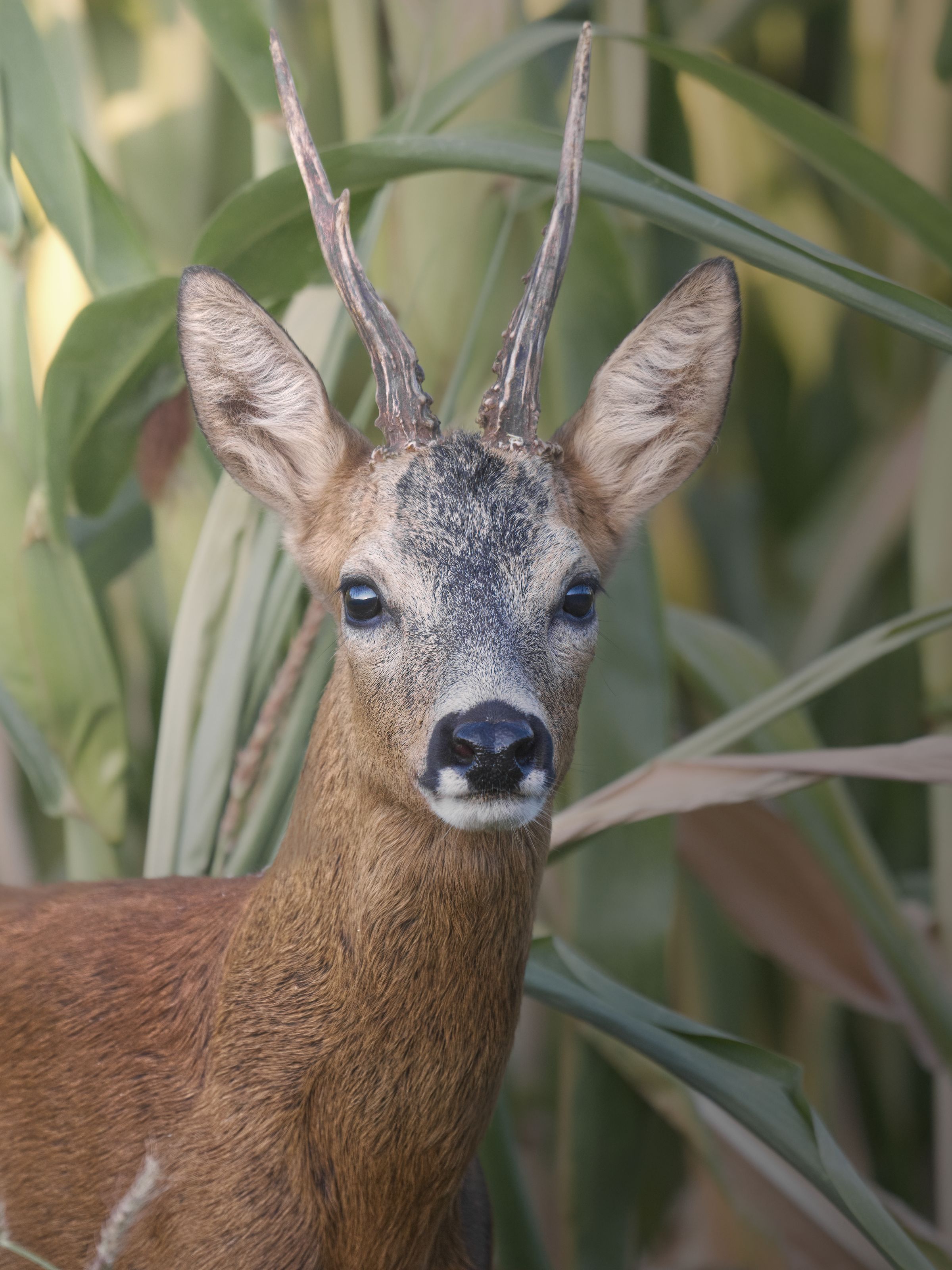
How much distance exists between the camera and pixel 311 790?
1.12m

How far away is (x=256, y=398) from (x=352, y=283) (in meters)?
0.20

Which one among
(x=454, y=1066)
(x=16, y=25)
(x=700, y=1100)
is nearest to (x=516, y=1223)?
(x=700, y=1100)

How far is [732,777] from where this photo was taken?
4.20ft

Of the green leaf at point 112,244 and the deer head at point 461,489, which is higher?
the green leaf at point 112,244

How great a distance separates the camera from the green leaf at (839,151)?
1324mm

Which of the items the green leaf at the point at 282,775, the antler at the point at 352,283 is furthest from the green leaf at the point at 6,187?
the green leaf at the point at 282,775

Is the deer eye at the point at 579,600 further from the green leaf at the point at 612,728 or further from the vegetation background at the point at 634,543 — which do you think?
the green leaf at the point at 612,728

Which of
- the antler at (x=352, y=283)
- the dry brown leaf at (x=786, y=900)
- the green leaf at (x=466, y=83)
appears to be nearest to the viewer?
the antler at (x=352, y=283)

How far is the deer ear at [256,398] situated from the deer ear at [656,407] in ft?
0.74

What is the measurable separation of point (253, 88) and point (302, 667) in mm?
686

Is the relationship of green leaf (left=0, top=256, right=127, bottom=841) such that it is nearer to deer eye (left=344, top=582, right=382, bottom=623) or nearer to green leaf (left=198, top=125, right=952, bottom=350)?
green leaf (left=198, top=125, right=952, bottom=350)

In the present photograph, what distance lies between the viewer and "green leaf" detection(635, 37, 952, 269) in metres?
1.32

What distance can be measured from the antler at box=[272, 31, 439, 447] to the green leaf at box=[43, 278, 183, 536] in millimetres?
272

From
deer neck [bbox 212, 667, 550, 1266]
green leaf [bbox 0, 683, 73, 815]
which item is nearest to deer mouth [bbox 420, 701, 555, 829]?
deer neck [bbox 212, 667, 550, 1266]
